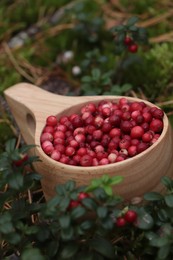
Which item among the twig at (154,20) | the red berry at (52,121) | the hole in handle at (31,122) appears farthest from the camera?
the twig at (154,20)

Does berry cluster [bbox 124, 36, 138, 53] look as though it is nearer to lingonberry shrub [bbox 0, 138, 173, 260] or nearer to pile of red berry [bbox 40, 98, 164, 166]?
pile of red berry [bbox 40, 98, 164, 166]

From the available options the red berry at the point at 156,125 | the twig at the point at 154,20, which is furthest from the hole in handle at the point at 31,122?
the twig at the point at 154,20

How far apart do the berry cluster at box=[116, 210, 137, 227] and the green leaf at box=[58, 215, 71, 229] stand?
0.20m

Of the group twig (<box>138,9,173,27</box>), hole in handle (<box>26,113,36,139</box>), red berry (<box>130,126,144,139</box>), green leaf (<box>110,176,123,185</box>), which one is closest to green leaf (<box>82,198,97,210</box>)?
green leaf (<box>110,176,123,185</box>)

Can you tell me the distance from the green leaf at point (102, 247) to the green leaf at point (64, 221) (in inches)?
5.8

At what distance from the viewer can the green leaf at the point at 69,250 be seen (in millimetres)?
1659

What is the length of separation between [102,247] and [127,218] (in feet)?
0.45

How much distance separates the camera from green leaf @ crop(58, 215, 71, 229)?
63.0 inches

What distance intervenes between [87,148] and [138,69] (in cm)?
84

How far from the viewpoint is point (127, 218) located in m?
1.74

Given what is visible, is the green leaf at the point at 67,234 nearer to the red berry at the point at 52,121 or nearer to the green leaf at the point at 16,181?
the green leaf at the point at 16,181

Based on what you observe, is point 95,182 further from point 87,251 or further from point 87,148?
point 87,148

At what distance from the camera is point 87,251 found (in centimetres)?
171

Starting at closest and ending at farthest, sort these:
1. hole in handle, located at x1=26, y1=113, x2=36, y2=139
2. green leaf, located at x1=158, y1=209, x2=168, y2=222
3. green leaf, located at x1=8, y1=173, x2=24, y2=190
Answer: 1. green leaf, located at x1=8, y1=173, x2=24, y2=190
2. green leaf, located at x1=158, y1=209, x2=168, y2=222
3. hole in handle, located at x1=26, y1=113, x2=36, y2=139
